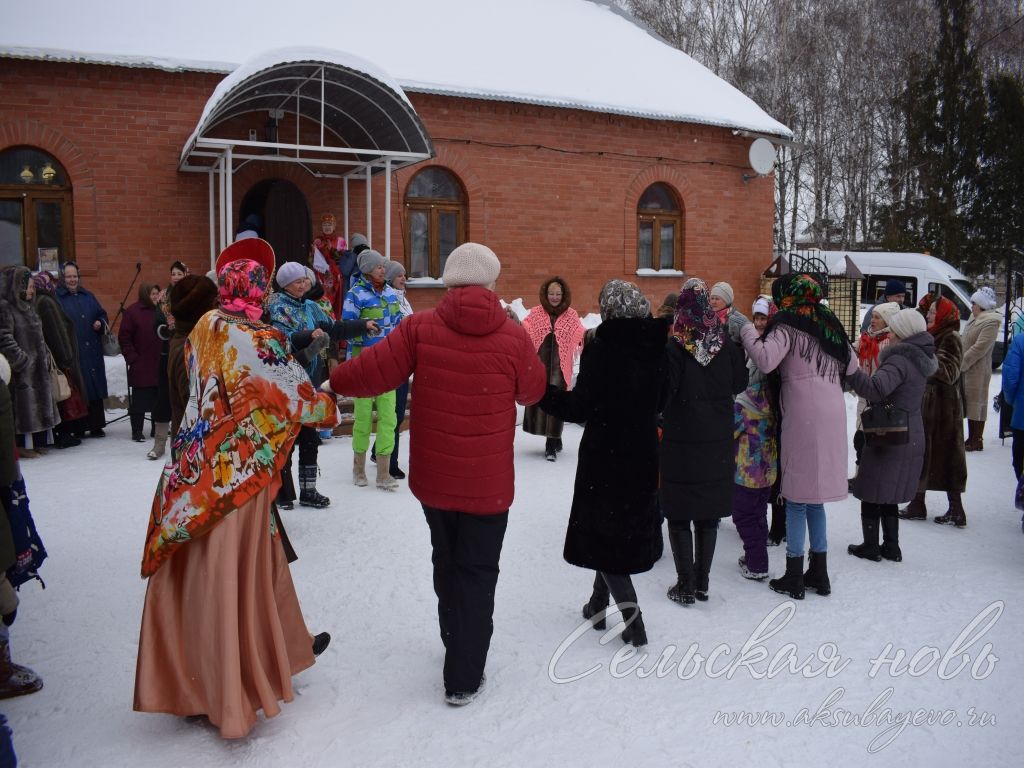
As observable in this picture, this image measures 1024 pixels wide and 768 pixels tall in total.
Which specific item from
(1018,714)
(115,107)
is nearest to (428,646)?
(1018,714)

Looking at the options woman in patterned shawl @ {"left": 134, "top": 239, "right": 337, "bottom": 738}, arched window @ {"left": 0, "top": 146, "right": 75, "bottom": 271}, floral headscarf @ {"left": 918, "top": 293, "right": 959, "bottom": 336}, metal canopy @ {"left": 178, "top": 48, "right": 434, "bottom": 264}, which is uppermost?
metal canopy @ {"left": 178, "top": 48, "right": 434, "bottom": 264}

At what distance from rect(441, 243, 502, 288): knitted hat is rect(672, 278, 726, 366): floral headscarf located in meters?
1.37

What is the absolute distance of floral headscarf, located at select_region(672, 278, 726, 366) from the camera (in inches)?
177

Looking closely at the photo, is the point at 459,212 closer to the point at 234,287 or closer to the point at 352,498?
the point at 352,498

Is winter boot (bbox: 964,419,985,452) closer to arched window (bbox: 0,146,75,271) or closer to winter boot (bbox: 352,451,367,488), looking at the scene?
winter boot (bbox: 352,451,367,488)

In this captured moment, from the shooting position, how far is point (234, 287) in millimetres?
3320

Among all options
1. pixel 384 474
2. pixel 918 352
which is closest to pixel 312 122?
pixel 384 474

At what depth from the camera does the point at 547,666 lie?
396cm

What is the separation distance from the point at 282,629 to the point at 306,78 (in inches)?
316

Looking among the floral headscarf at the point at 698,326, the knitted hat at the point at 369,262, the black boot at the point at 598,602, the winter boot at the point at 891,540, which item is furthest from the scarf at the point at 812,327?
the knitted hat at the point at 369,262

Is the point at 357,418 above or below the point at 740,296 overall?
below

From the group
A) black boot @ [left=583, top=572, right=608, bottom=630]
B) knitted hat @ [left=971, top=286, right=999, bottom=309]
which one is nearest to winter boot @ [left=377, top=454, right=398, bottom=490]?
black boot @ [left=583, top=572, right=608, bottom=630]

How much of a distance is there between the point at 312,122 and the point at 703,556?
29.9 ft

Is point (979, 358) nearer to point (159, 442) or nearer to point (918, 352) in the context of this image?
point (918, 352)
